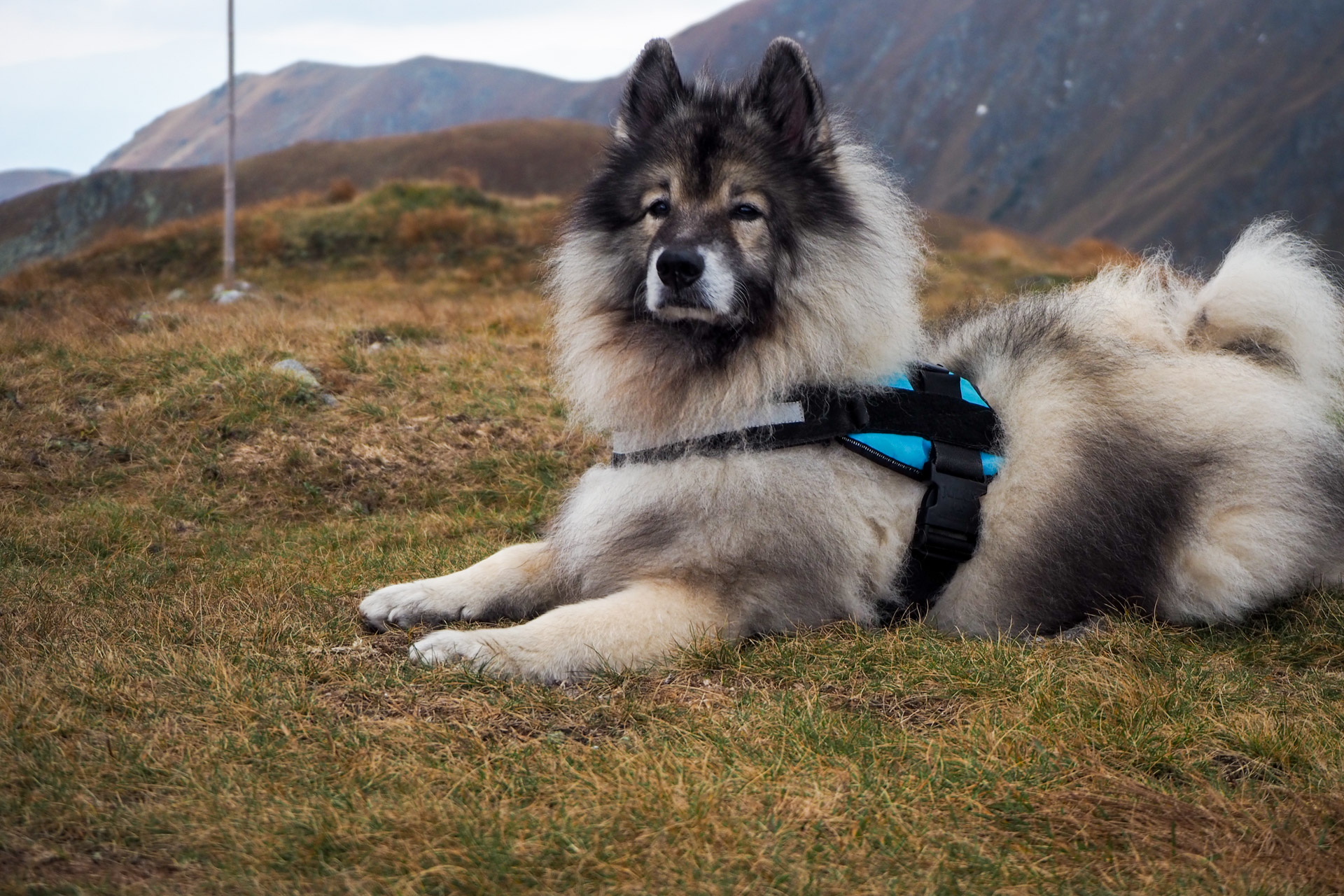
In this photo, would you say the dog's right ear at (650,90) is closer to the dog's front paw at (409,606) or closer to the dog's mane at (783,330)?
the dog's mane at (783,330)

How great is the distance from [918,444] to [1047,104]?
148m

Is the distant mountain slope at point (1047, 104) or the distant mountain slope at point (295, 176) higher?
the distant mountain slope at point (1047, 104)

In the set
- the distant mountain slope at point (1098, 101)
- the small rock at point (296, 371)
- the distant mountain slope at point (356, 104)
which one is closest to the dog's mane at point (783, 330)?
the small rock at point (296, 371)

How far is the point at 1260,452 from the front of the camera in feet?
12.8

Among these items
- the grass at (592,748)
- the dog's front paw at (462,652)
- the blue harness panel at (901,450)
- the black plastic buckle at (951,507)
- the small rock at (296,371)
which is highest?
the small rock at (296,371)

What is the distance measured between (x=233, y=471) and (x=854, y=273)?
4.45 m

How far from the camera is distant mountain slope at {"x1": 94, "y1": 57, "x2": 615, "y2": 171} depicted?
387 feet

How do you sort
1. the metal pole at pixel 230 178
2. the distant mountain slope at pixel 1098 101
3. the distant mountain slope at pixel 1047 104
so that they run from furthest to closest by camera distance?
the distant mountain slope at pixel 1047 104 < the distant mountain slope at pixel 1098 101 < the metal pole at pixel 230 178

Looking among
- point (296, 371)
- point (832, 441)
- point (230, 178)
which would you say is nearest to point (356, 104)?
point (230, 178)

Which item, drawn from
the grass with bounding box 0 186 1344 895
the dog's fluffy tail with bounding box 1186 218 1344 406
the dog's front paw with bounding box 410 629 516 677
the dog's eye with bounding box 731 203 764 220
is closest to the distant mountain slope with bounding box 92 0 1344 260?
the dog's fluffy tail with bounding box 1186 218 1344 406

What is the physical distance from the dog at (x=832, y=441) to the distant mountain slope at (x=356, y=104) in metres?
119

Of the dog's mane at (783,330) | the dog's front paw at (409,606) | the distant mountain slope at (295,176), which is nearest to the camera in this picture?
the dog's mane at (783,330)

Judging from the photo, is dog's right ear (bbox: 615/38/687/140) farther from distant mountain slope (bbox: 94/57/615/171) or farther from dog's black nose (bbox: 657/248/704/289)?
distant mountain slope (bbox: 94/57/615/171)

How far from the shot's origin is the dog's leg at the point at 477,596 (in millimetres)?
4004
